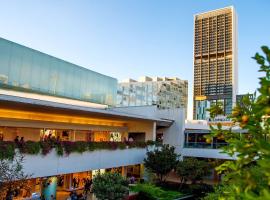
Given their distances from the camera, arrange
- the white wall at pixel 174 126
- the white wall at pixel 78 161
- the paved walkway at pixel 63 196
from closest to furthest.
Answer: the white wall at pixel 78 161, the paved walkway at pixel 63 196, the white wall at pixel 174 126

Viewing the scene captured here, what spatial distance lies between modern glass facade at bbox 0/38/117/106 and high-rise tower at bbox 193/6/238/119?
133 metres

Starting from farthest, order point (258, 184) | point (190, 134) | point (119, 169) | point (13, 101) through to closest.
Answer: point (190, 134) → point (119, 169) → point (13, 101) → point (258, 184)

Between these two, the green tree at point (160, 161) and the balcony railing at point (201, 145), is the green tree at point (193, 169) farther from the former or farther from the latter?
the balcony railing at point (201, 145)

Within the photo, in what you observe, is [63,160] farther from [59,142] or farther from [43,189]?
[43,189]

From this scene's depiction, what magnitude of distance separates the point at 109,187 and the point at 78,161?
Answer: 11.8 feet

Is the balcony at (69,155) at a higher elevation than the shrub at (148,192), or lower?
higher

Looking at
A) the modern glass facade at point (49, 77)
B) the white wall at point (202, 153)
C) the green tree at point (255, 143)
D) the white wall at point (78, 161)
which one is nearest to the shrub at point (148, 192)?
the white wall at point (78, 161)

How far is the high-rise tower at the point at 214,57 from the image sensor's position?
165 meters

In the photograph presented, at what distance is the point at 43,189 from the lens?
23.2m

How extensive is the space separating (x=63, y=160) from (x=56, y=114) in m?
6.41

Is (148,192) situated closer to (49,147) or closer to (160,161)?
(160,161)

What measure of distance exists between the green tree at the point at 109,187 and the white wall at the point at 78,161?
237cm

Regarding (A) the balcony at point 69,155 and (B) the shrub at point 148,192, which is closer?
(A) the balcony at point 69,155

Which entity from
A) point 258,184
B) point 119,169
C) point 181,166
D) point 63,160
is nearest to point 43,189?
point 63,160
